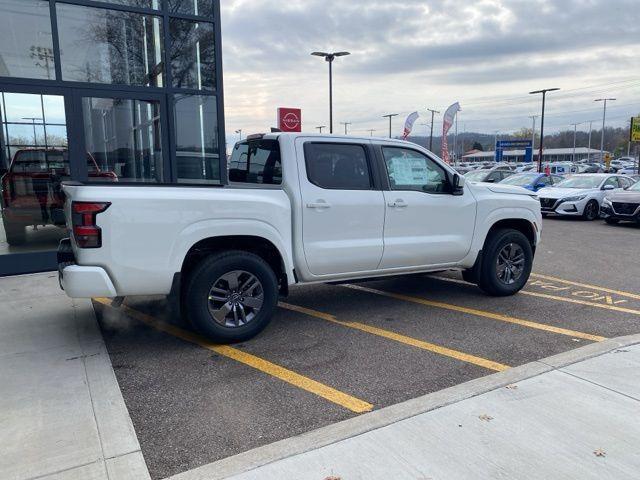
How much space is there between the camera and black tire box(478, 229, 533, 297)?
6.24 meters

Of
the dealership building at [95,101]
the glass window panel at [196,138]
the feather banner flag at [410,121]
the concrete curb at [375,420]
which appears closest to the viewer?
the concrete curb at [375,420]

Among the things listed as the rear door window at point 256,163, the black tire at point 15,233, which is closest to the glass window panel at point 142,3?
Result: the black tire at point 15,233

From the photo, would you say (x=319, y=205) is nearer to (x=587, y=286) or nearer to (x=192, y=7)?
(x=587, y=286)

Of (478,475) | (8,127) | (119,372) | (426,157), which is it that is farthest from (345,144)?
(8,127)

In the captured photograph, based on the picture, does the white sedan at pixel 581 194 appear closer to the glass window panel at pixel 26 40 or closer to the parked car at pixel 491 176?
the parked car at pixel 491 176

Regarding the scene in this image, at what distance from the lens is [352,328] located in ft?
17.4

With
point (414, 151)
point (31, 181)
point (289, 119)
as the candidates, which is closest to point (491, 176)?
point (289, 119)

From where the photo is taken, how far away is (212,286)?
15.0ft

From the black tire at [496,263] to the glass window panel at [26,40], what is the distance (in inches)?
271

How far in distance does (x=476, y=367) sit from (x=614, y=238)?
9.66 meters

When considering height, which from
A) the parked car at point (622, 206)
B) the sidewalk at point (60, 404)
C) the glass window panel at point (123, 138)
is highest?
the glass window panel at point (123, 138)

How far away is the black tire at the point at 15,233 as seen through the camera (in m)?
8.20

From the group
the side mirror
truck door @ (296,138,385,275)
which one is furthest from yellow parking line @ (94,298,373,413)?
the side mirror

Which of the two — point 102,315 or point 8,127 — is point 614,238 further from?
point 8,127
